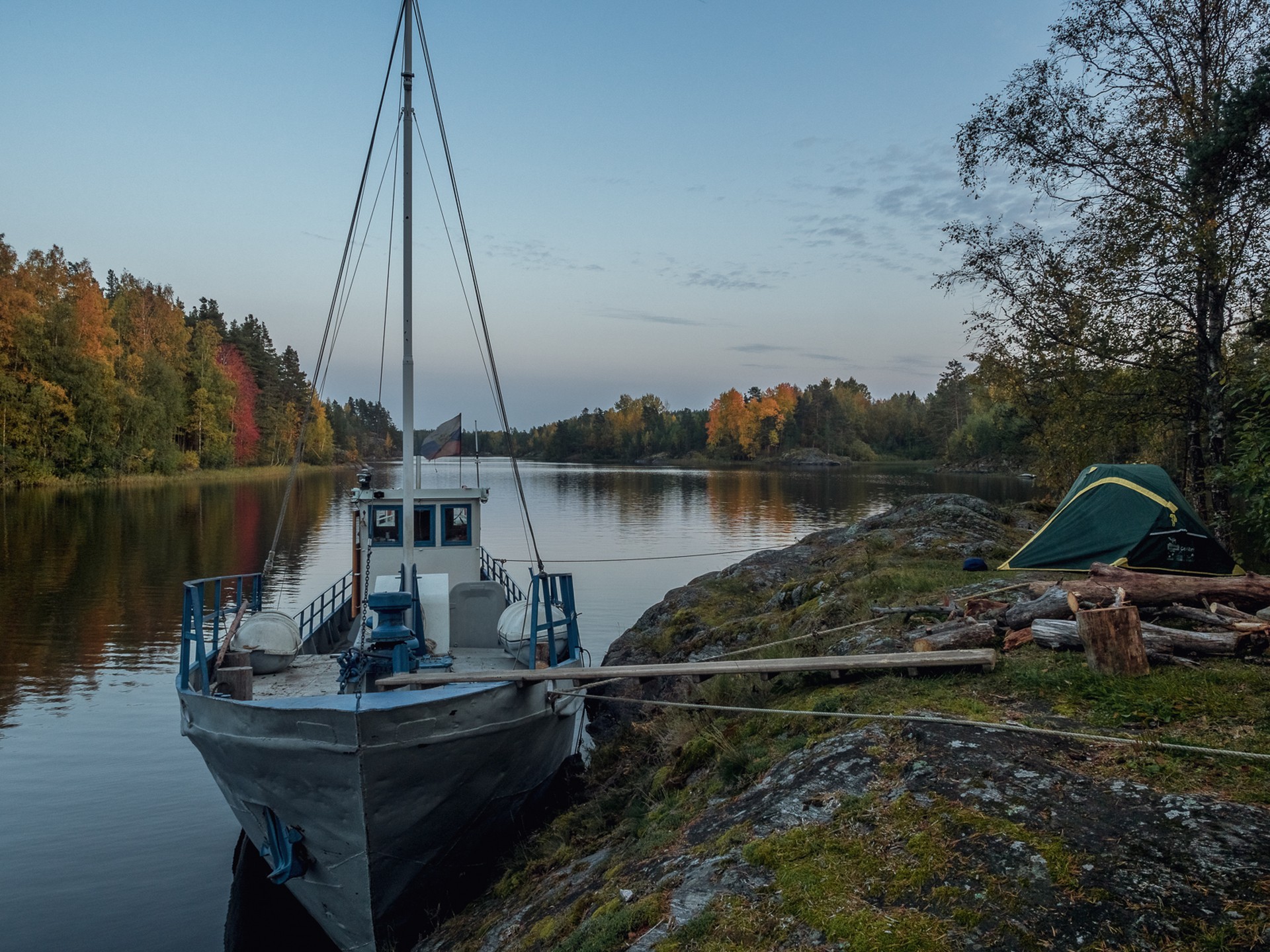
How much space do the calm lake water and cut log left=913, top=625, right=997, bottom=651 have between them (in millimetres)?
7927

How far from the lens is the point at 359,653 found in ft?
31.1

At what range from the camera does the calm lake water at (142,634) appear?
388 inches

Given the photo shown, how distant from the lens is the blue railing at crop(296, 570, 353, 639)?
15.3 m

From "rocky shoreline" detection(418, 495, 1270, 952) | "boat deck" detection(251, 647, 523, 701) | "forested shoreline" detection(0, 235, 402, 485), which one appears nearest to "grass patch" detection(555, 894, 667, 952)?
"rocky shoreline" detection(418, 495, 1270, 952)

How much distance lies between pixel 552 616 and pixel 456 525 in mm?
3203

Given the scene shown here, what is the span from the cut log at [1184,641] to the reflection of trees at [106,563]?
1859 cm

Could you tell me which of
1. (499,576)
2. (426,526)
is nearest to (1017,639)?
(426,526)

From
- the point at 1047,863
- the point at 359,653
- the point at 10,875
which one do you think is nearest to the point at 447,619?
the point at 359,653

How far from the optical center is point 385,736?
7707 millimetres

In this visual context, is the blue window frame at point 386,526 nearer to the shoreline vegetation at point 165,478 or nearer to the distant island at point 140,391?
the distant island at point 140,391

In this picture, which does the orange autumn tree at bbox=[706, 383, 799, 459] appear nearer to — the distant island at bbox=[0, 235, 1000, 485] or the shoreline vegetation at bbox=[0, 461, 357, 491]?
the distant island at bbox=[0, 235, 1000, 485]

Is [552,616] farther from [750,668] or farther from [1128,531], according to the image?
[1128,531]

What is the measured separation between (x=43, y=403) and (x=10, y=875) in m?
55.2

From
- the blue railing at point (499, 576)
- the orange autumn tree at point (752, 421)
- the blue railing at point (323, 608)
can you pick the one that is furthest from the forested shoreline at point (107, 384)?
the orange autumn tree at point (752, 421)
